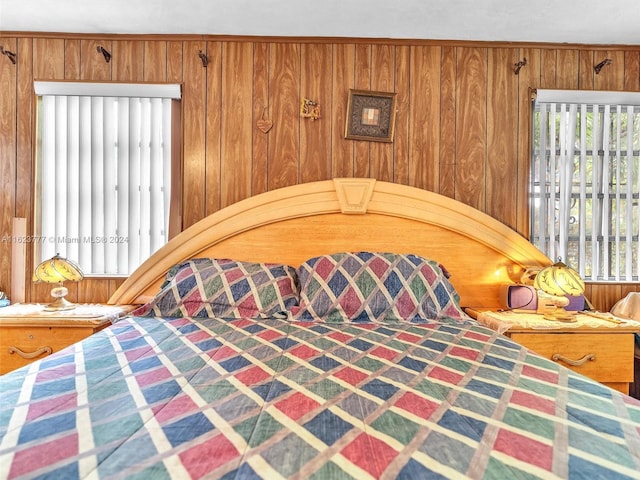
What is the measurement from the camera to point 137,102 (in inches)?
83.7

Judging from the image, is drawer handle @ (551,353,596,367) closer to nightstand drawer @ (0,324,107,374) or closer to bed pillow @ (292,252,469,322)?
bed pillow @ (292,252,469,322)

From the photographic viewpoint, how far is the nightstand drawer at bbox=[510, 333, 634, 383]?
1.56m

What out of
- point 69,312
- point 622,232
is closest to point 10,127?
point 69,312

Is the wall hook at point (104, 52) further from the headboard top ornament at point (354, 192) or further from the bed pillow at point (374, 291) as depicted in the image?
the bed pillow at point (374, 291)

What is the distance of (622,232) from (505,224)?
756mm

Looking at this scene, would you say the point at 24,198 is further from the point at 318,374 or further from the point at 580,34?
the point at 580,34

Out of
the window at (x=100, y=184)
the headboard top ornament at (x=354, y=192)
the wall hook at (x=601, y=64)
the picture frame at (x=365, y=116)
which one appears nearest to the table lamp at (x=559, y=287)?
the headboard top ornament at (x=354, y=192)

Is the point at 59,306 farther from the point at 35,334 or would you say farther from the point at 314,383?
the point at 314,383

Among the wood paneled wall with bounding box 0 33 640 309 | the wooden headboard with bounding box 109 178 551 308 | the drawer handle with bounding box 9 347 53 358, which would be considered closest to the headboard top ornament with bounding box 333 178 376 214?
the wooden headboard with bounding box 109 178 551 308

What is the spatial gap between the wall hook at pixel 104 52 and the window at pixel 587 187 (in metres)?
2.74

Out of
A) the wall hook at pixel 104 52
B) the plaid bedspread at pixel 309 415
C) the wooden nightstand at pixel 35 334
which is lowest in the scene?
the wooden nightstand at pixel 35 334

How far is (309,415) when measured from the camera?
0.72 meters

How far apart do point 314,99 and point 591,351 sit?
2024 mm

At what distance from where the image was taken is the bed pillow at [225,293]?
1640mm
